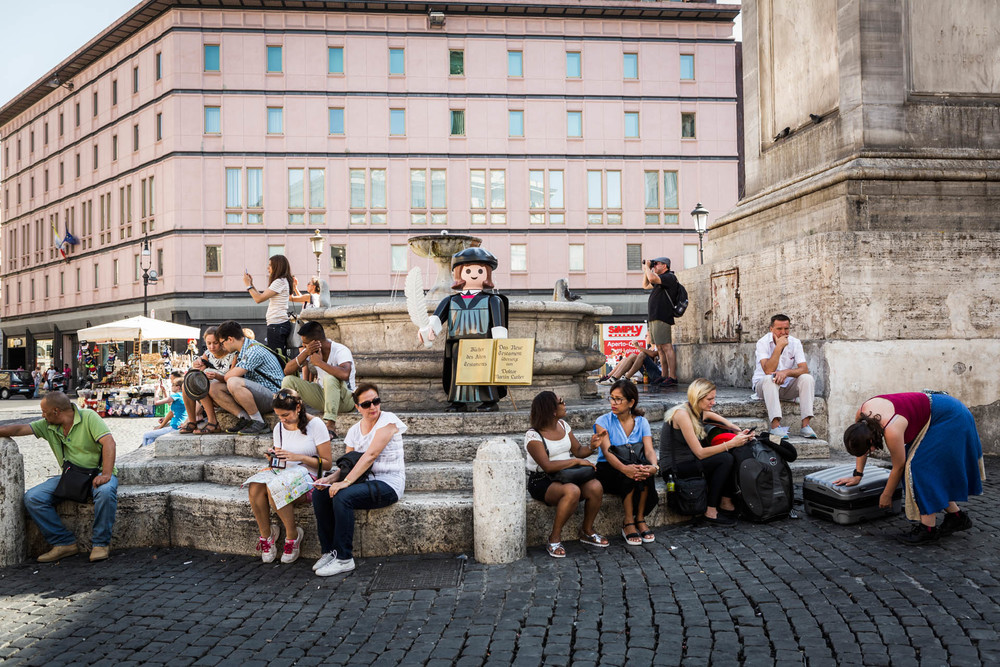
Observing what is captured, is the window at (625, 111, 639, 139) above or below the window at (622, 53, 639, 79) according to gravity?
below

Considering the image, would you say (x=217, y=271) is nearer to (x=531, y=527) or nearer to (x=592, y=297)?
(x=592, y=297)

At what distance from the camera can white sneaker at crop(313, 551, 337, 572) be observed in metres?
5.16

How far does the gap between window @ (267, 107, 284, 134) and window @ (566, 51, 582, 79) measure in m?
12.8

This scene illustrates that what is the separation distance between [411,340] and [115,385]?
16.2 metres

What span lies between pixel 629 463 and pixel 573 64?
107 ft

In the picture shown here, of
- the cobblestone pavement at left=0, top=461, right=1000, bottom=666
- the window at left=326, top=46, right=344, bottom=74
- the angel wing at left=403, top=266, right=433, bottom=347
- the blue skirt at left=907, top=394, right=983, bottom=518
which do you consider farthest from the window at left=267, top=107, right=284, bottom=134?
the blue skirt at left=907, top=394, right=983, bottom=518

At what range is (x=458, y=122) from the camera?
114ft

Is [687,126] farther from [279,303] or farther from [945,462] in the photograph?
[945,462]

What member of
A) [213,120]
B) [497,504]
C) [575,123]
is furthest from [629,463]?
[213,120]

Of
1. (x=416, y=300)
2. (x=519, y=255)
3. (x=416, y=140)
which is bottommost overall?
(x=416, y=300)

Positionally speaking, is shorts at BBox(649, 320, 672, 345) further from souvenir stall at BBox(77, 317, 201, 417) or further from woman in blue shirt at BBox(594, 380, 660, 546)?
souvenir stall at BBox(77, 317, 201, 417)

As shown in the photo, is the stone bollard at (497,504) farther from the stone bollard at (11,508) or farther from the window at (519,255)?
the window at (519,255)

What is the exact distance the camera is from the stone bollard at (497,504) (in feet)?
17.1

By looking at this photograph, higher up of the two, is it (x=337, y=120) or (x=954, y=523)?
(x=337, y=120)
